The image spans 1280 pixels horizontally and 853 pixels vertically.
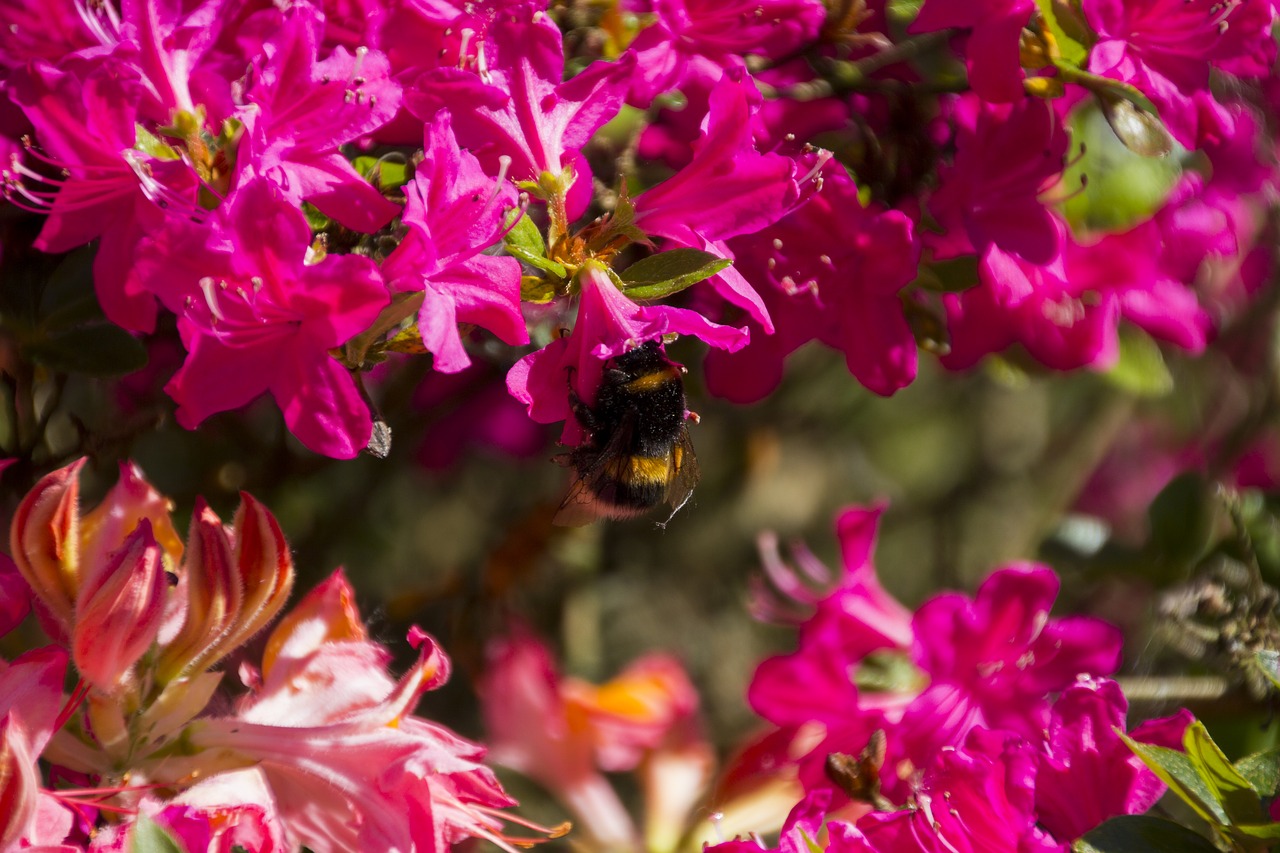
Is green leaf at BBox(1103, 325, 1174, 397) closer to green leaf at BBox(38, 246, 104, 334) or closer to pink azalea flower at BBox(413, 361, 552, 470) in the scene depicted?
pink azalea flower at BBox(413, 361, 552, 470)

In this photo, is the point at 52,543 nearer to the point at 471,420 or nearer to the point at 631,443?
the point at 631,443

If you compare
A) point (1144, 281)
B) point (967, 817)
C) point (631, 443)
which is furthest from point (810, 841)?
point (1144, 281)

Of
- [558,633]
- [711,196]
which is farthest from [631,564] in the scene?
[711,196]

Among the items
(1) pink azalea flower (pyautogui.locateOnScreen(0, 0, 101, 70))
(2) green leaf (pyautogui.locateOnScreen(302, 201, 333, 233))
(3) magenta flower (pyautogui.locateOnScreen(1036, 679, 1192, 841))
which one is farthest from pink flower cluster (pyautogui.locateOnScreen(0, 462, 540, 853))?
(3) magenta flower (pyautogui.locateOnScreen(1036, 679, 1192, 841))

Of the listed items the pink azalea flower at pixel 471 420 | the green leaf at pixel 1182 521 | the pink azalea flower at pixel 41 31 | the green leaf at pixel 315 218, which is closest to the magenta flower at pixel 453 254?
the green leaf at pixel 315 218

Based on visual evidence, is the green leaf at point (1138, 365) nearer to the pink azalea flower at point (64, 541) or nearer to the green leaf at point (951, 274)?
the green leaf at point (951, 274)

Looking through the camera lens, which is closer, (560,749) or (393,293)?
(393,293)

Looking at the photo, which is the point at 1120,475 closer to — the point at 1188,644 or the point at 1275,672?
the point at 1188,644
